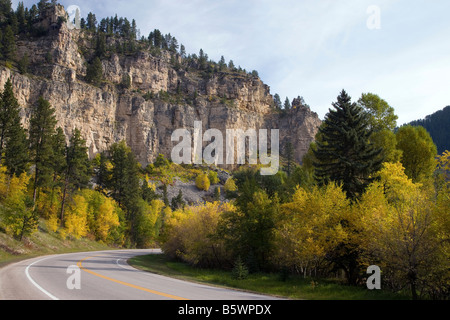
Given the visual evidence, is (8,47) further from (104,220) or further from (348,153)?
(348,153)

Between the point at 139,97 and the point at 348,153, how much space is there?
345 ft

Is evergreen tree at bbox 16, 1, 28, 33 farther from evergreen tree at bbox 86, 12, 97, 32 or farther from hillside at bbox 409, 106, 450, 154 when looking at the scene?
hillside at bbox 409, 106, 450, 154

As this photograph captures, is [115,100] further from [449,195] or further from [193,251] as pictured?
[449,195]

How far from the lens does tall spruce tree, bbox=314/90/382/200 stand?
20281 millimetres

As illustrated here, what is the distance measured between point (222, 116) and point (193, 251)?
113m

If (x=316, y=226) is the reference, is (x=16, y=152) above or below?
above

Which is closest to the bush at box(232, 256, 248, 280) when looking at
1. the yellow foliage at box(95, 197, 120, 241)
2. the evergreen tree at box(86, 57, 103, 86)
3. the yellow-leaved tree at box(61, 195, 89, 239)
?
the yellow-leaved tree at box(61, 195, 89, 239)

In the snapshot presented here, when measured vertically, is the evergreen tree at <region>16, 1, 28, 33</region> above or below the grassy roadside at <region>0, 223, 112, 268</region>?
above

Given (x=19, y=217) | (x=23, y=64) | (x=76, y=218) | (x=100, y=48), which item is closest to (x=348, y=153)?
(x=19, y=217)

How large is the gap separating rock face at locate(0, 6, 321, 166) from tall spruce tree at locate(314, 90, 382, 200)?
80.3m

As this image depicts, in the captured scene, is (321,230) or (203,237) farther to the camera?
(203,237)

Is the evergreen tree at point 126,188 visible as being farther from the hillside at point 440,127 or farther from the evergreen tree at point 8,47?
the hillside at point 440,127

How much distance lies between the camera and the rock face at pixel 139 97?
8869 centimetres

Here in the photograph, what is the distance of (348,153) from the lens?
21.5 meters
